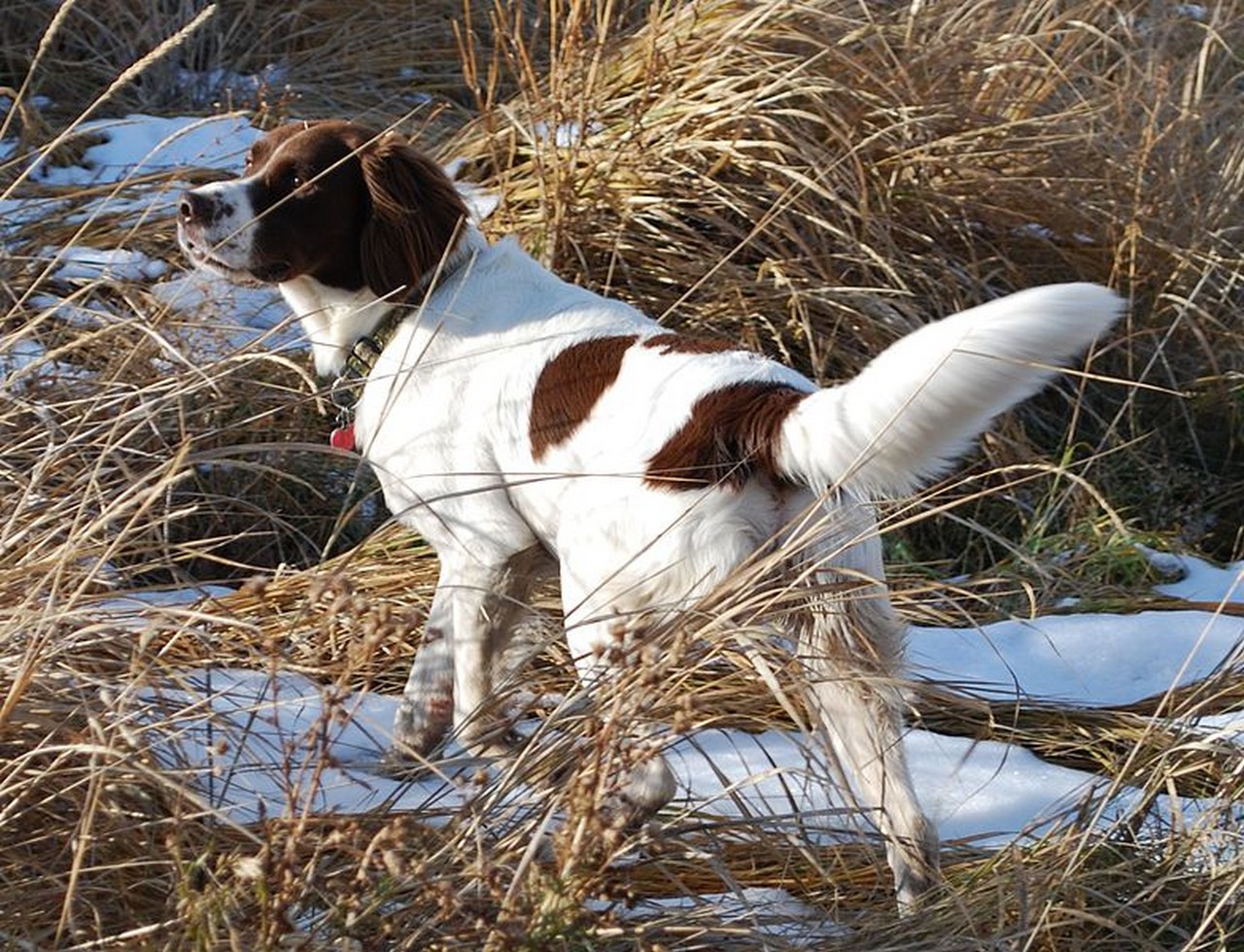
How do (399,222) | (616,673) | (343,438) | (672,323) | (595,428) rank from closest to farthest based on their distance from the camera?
(616,673), (595,428), (399,222), (343,438), (672,323)

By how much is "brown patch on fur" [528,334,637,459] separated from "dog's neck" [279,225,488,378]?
428 millimetres

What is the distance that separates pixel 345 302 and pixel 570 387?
2.21 feet

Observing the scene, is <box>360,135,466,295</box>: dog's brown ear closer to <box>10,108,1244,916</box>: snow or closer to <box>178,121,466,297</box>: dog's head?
<box>178,121,466,297</box>: dog's head

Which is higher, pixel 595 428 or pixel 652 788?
pixel 595 428

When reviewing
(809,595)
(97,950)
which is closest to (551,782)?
(809,595)

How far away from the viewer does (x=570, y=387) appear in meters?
3.08

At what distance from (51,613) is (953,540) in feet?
9.60

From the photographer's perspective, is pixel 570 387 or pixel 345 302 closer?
pixel 570 387

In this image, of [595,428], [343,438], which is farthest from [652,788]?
[343,438]

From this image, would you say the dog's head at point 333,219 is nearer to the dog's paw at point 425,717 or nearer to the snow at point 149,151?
the dog's paw at point 425,717

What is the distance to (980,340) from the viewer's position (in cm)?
235

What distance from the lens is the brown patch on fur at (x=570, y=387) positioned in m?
3.03

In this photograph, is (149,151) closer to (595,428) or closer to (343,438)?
(343,438)

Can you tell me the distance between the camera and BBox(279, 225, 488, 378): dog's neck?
3473 mm
